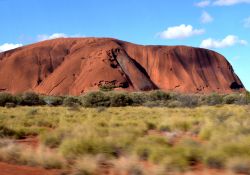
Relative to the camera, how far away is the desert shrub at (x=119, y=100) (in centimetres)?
6047

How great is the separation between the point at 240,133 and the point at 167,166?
6699mm

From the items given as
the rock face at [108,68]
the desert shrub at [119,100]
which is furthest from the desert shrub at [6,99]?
the rock face at [108,68]

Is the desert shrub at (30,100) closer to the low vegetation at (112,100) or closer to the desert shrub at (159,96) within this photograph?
the low vegetation at (112,100)

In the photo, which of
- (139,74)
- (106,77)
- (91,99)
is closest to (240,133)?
(91,99)

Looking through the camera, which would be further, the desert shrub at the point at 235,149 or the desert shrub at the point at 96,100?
the desert shrub at the point at 96,100

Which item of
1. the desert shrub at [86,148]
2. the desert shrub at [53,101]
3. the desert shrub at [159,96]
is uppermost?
the desert shrub at [159,96]

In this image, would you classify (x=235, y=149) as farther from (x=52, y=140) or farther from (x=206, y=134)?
(x=52, y=140)

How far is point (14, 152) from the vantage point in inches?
501

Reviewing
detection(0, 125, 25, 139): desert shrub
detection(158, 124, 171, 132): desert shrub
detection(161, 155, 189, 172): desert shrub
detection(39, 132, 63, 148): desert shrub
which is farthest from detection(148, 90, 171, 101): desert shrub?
detection(161, 155, 189, 172): desert shrub

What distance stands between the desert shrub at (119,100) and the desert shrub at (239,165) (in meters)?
48.9

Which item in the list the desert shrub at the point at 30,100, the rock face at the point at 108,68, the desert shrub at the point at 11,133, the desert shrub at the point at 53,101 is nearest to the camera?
the desert shrub at the point at 11,133

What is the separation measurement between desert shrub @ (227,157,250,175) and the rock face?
298 ft

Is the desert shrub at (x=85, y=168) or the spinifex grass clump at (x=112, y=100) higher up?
the spinifex grass clump at (x=112, y=100)

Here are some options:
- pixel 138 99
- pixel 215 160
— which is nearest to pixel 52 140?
pixel 215 160
